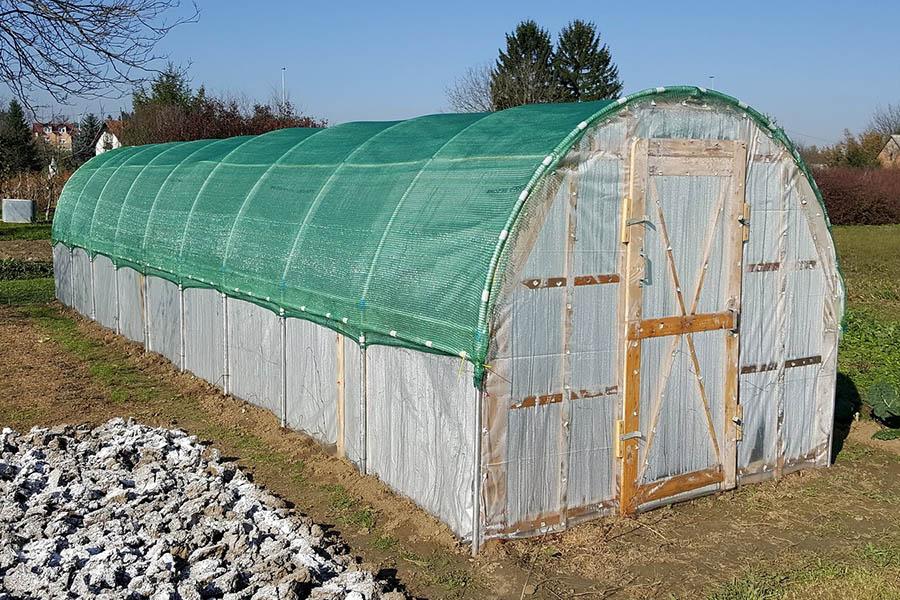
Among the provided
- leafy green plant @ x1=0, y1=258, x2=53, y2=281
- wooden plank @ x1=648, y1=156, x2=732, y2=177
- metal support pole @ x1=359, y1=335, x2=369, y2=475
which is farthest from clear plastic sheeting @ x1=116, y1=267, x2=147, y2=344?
wooden plank @ x1=648, y1=156, x2=732, y2=177

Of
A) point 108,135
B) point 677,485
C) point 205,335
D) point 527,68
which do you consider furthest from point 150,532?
point 108,135

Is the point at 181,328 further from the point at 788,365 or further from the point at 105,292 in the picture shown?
the point at 788,365

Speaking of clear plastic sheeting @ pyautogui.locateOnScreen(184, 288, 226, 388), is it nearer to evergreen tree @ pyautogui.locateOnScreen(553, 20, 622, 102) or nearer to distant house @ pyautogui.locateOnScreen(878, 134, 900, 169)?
evergreen tree @ pyautogui.locateOnScreen(553, 20, 622, 102)

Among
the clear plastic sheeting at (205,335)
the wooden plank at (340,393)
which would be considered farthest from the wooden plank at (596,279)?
the clear plastic sheeting at (205,335)

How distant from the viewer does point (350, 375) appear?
8711 mm

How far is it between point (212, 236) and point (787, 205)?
23.9ft

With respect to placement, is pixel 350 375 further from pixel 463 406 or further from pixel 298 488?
pixel 463 406

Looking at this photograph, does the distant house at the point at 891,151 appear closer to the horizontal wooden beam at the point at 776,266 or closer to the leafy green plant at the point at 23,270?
the leafy green plant at the point at 23,270

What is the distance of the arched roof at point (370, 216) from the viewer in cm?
702

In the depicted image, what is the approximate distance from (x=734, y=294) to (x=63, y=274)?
14.8 meters

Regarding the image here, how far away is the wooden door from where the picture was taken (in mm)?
7516

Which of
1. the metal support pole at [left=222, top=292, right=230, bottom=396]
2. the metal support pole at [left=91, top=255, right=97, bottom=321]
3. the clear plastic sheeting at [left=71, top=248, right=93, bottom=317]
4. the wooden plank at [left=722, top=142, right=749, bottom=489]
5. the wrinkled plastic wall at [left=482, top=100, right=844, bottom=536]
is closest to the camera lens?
the wrinkled plastic wall at [left=482, top=100, right=844, bottom=536]

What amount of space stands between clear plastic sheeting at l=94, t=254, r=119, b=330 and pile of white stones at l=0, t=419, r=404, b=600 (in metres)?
6.46

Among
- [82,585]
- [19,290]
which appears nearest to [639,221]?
[82,585]
